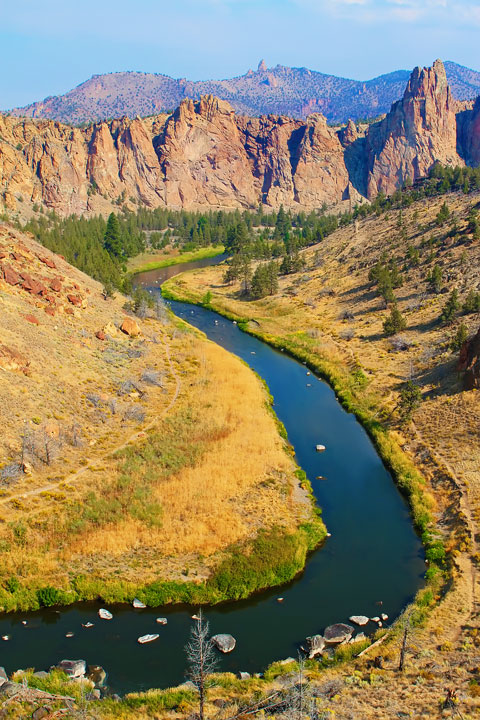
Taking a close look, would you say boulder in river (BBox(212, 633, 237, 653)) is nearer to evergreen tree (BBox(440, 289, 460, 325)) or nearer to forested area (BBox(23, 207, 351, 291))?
evergreen tree (BBox(440, 289, 460, 325))

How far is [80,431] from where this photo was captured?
41031 mm

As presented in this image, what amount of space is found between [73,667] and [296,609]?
416 inches

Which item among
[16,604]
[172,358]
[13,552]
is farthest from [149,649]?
[172,358]

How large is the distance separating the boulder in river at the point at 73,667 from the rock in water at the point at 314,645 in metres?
9.49

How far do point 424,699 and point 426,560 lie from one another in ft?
35.2

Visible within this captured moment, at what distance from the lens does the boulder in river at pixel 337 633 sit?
24.0 m

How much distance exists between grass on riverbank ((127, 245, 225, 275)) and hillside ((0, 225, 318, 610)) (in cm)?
7541

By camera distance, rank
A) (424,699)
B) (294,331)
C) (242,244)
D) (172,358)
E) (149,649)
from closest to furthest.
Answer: (424,699) → (149,649) → (172,358) → (294,331) → (242,244)


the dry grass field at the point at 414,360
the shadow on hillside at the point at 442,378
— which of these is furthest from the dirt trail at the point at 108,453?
the shadow on hillside at the point at 442,378

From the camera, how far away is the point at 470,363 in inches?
1863

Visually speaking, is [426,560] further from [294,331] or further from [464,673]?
[294,331]

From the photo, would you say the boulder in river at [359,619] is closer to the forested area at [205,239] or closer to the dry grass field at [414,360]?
the dry grass field at [414,360]

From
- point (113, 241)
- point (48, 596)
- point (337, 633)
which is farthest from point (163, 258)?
point (337, 633)

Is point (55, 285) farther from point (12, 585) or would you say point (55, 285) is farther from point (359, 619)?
point (359, 619)
